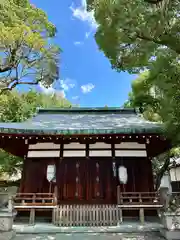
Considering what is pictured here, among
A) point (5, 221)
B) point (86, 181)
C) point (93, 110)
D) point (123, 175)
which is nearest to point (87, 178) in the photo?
point (86, 181)

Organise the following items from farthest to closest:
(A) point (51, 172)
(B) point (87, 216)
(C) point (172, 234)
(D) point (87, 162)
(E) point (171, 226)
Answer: (D) point (87, 162)
(A) point (51, 172)
(B) point (87, 216)
(E) point (171, 226)
(C) point (172, 234)

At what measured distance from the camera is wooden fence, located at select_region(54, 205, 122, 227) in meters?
8.28

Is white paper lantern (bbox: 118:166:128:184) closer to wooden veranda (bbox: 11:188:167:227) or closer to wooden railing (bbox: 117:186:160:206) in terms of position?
wooden railing (bbox: 117:186:160:206)

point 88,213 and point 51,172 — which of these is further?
point 51,172

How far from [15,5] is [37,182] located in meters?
13.1

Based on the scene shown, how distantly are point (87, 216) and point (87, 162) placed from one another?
94.3 inches

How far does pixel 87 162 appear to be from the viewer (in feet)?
32.9

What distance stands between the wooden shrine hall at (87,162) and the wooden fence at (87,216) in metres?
0.72

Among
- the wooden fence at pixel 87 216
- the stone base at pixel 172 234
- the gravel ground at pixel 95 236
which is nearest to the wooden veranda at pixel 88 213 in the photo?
the wooden fence at pixel 87 216

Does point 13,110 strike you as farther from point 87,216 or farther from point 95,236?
point 95,236

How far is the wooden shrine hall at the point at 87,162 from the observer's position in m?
9.08

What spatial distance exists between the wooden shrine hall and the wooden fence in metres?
0.72

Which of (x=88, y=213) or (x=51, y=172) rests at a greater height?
(x=51, y=172)

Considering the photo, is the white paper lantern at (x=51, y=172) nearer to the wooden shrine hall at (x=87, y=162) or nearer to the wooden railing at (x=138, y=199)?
the wooden shrine hall at (x=87, y=162)
